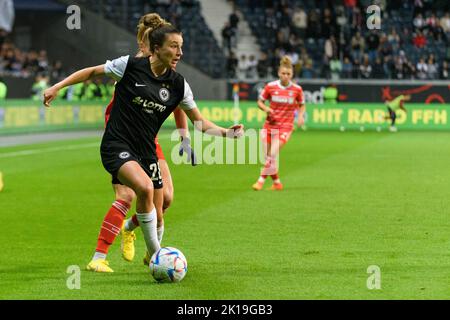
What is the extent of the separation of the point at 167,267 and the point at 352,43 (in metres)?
39.0

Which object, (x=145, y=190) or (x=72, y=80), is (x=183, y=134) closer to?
(x=145, y=190)

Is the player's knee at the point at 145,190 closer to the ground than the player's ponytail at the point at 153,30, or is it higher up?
closer to the ground

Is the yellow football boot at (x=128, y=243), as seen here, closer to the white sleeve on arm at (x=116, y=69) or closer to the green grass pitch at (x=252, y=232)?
the green grass pitch at (x=252, y=232)

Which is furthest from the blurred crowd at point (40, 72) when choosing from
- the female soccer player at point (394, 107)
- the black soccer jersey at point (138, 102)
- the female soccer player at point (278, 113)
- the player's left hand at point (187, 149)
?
the black soccer jersey at point (138, 102)

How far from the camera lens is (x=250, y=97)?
4750cm

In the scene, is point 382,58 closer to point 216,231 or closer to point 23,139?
point 23,139

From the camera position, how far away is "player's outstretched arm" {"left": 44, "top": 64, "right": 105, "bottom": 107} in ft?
31.2

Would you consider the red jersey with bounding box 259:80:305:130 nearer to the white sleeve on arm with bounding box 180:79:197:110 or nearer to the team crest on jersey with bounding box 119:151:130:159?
the white sleeve on arm with bounding box 180:79:197:110

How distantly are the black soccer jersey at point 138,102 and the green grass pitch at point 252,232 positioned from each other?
1301 mm

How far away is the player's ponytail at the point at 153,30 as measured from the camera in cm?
963

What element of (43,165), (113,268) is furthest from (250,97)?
(113,268)
